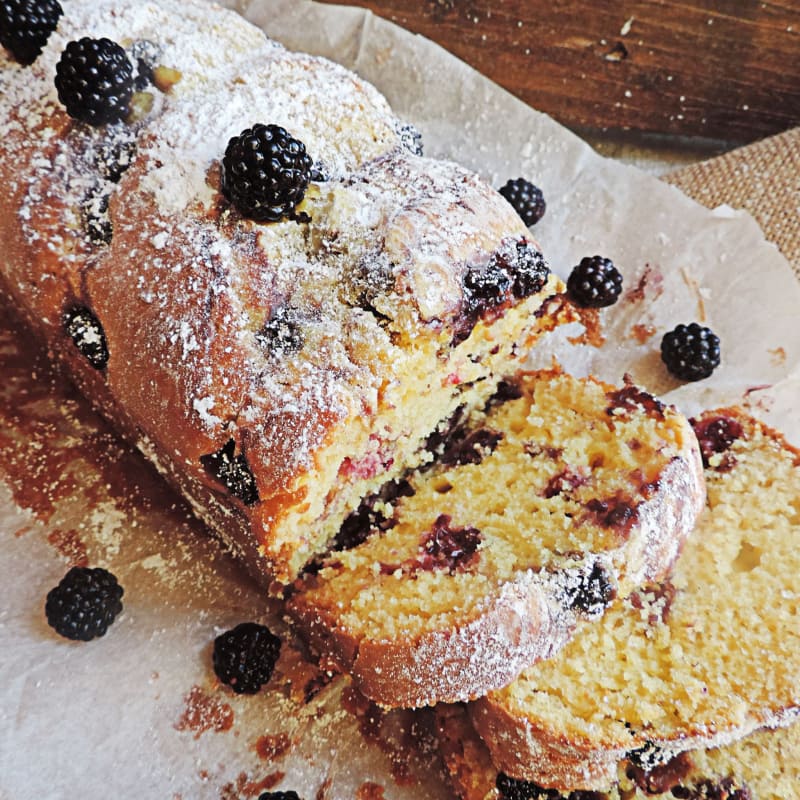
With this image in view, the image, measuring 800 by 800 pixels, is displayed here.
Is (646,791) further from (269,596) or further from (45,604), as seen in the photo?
(45,604)

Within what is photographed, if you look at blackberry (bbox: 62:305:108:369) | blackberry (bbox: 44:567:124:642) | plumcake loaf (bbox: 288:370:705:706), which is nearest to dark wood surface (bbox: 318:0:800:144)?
plumcake loaf (bbox: 288:370:705:706)

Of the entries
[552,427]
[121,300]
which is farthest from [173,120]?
[552,427]

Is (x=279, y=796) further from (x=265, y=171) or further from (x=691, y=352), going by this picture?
(x=691, y=352)

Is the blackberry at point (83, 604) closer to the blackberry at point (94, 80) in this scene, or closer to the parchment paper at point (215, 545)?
the parchment paper at point (215, 545)

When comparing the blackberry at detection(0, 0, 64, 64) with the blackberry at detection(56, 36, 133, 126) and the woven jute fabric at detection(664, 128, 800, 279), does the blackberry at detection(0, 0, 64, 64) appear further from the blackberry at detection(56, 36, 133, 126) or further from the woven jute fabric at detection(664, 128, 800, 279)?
the woven jute fabric at detection(664, 128, 800, 279)

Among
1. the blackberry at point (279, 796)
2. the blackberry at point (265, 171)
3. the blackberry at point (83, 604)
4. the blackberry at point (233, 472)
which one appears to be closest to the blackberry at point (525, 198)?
the blackberry at point (265, 171)

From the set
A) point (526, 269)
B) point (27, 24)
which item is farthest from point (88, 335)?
point (526, 269)
